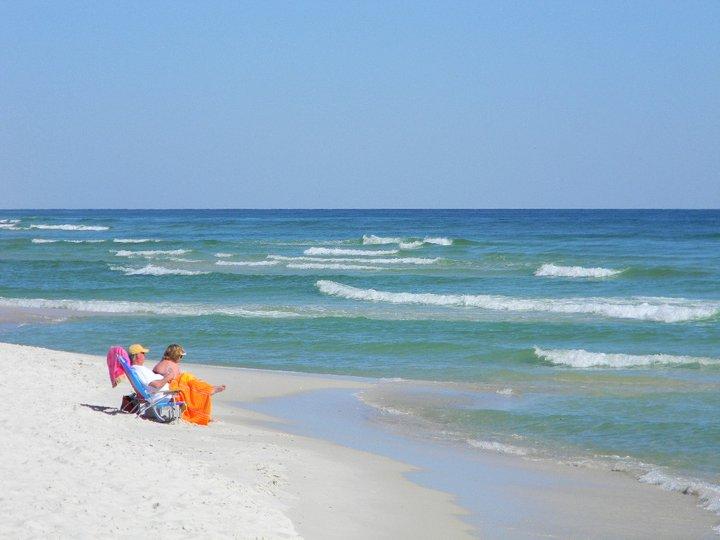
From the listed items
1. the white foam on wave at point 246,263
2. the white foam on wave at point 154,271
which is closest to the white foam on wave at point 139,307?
the white foam on wave at point 154,271

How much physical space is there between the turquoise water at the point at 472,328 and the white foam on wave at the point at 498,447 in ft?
0.16

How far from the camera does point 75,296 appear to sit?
87.1 feet

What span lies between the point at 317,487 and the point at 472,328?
11470mm

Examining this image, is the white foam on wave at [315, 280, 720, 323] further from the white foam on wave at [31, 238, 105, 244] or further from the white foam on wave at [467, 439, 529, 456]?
the white foam on wave at [31, 238, 105, 244]

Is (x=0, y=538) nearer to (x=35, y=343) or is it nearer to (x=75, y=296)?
(x=35, y=343)

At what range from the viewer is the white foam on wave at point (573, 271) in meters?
30.2

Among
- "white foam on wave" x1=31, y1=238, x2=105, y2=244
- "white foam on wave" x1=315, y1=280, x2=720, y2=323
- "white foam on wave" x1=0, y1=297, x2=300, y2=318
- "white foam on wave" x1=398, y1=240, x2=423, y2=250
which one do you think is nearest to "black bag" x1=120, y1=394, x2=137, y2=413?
"white foam on wave" x1=0, y1=297, x2=300, y2=318

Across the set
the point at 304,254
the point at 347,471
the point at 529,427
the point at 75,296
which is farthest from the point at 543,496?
the point at 304,254

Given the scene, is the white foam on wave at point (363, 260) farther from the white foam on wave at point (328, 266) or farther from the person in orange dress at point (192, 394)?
the person in orange dress at point (192, 394)

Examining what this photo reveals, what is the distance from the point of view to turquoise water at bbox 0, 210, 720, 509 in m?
10.8

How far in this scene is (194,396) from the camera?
34.1ft

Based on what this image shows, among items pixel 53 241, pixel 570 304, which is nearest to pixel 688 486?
pixel 570 304

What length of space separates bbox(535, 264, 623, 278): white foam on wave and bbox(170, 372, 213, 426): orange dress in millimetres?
21347

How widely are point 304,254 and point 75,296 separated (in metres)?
17.5
